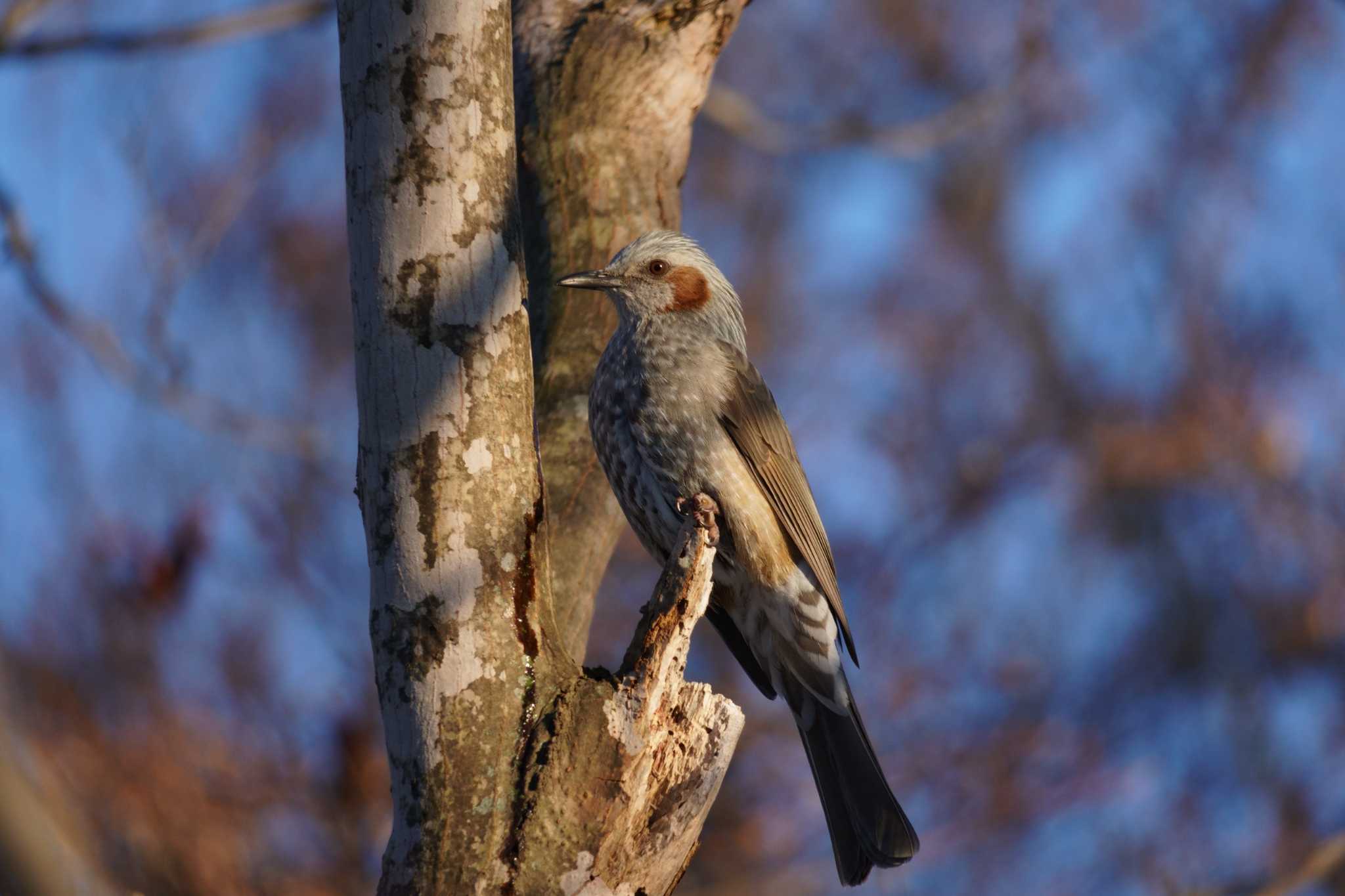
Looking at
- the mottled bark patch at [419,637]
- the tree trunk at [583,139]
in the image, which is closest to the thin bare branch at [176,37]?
the tree trunk at [583,139]

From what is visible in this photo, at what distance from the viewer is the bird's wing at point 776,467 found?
385 centimetres

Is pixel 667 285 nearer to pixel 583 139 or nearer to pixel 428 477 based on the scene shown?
pixel 583 139

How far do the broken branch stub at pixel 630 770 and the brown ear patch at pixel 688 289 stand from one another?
5.02 ft

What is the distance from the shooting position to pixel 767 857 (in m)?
5.41

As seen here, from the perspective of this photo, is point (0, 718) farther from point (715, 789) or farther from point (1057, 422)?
point (1057, 422)

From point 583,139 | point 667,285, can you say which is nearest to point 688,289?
point 667,285

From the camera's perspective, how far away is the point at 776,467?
3914 mm

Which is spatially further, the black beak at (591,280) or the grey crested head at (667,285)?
the grey crested head at (667,285)

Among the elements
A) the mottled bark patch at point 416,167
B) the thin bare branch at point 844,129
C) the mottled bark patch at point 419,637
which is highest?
the thin bare branch at point 844,129

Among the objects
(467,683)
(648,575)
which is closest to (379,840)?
(648,575)

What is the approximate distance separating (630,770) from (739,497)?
4.58 feet

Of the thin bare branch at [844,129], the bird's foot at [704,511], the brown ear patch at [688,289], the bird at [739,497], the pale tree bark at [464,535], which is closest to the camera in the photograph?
the pale tree bark at [464,535]

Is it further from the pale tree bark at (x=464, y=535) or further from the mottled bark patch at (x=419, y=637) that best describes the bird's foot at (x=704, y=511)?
the mottled bark patch at (x=419, y=637)

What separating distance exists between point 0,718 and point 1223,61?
11.8m
